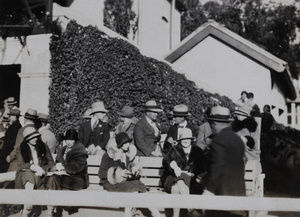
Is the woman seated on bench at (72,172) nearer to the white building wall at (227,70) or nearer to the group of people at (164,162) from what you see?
the group of people at (164,162)

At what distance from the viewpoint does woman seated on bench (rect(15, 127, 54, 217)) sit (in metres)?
5.38

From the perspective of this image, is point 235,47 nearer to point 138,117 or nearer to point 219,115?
point 138,117

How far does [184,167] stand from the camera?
5.58m

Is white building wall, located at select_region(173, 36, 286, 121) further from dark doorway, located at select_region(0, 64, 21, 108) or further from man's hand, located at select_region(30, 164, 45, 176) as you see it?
man's hand, located at select_region(30, 164, 45, 176)

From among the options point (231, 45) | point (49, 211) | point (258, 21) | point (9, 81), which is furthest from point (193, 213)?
point (258, 21)

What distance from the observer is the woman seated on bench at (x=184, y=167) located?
536 cm

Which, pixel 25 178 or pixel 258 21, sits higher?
pixel 258 21

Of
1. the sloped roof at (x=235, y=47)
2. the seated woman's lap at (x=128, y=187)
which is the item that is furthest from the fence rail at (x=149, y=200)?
the sloped roof at (x=235, y=47)

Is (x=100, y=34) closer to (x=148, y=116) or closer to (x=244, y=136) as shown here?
(x=148, y=116)

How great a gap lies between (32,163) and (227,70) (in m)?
13.0

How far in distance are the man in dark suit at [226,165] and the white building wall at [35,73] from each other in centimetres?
720

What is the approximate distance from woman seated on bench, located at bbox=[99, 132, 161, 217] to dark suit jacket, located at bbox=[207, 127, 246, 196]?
130cm

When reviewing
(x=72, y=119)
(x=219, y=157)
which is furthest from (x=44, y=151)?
(x=72, y=119)

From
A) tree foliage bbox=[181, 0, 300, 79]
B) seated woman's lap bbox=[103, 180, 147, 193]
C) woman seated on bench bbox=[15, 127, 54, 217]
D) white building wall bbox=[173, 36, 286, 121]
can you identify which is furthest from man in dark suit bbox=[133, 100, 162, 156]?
tree foliage bbox=[181, 0, 300, 79]
